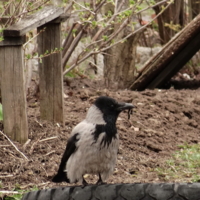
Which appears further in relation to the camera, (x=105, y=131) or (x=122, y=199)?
(x=105, y=131)

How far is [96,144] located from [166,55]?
5.31 metres

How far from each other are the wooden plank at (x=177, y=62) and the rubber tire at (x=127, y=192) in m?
5.84

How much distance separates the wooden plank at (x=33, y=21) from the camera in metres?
5.72

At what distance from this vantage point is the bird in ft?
15.3

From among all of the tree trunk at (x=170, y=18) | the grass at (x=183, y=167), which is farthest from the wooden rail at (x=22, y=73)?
the tree trunk at (x=170, y=18)

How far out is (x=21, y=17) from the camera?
264 inches

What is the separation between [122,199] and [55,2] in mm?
4784

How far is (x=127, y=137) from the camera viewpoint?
719 cm

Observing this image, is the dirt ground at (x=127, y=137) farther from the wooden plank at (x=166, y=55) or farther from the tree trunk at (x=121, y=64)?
the wooden plank at (x=166, y=55)

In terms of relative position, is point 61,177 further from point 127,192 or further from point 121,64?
point 121,64

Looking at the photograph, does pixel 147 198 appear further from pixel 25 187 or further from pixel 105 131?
pixel 25 187

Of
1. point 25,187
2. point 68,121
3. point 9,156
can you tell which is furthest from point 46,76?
point 25,187

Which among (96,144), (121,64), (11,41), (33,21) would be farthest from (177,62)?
(96,144)

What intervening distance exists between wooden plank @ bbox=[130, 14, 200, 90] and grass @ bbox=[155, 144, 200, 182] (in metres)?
2.79
